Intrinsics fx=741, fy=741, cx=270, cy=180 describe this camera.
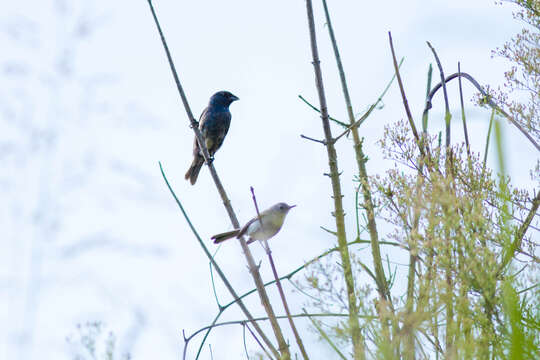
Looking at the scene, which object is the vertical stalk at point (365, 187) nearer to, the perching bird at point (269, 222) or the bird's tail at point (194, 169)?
the perching bird at point (269, 222)

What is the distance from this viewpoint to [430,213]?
6.00 feet

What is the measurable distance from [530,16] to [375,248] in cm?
190

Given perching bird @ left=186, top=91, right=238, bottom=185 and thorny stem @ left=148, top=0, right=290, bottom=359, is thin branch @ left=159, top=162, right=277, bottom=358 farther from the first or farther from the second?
perching bird @ left=186, top=91, right=238, bottom=185

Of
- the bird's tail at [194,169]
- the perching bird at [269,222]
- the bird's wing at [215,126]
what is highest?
the bird's wing at [215,126]

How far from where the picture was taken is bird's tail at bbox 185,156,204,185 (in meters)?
7.41

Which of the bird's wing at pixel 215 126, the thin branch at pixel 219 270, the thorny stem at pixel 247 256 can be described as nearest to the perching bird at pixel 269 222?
the thorny stem at pixel 247 256

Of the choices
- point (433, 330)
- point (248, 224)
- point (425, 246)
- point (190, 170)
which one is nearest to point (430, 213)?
point (425, 246)

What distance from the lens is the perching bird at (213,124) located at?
7.52 meters

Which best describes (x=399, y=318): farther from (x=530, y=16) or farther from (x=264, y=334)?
(x=530, y=16)

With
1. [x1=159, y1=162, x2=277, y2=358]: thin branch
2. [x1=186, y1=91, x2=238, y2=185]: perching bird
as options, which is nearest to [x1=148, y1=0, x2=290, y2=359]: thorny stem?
[x1=159, y1=162, x2=277, y2=358]: thin branch

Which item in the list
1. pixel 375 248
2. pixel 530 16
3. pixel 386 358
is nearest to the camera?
pixel 386 358

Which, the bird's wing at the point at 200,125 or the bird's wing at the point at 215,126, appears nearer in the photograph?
the bird's wing at the point at 200,125

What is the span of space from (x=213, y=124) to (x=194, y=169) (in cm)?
54

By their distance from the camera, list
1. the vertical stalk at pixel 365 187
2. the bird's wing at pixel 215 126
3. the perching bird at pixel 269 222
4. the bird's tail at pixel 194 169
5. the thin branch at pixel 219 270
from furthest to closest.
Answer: the bird's wing at pixel 215 126, the bird's tail at pixel 194 169, the perching bird at pixel 269 222, the thin branch at pixel 219 270, the vertical stalk at pixel 365 187
